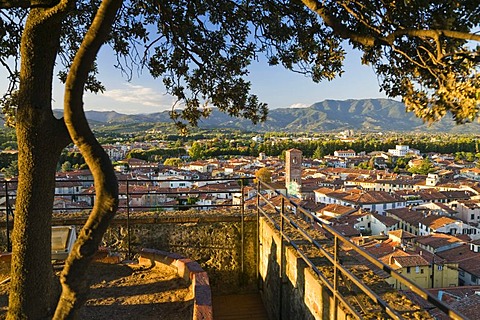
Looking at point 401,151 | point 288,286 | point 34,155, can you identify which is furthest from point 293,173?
point 401,151

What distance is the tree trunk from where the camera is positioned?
2.46m

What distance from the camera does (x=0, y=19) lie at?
4219 millimetres

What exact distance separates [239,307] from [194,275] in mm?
1314

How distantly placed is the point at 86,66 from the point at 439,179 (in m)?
73.6

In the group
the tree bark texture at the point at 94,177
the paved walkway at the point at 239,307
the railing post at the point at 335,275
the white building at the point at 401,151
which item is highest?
the tree bark texture at the point at 94,177

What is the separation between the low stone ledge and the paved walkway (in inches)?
31.9

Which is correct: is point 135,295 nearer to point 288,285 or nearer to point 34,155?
point 288,285

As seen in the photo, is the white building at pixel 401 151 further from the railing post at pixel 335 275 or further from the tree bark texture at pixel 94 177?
the tree bark texture at pixel 94 177

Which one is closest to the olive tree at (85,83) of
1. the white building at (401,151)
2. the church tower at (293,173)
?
the church tower at (293,173)

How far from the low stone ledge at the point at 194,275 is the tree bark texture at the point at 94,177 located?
1.10m

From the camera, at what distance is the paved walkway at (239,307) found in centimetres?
454

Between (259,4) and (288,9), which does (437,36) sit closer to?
(288,9)

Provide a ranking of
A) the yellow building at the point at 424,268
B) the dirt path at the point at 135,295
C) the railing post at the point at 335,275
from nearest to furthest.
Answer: the railing post at the point at 335,275 < the dirt path at the point at 135,295 < the yellow building at the point at 424,268

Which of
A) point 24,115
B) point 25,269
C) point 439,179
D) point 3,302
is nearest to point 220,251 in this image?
point 3,302
